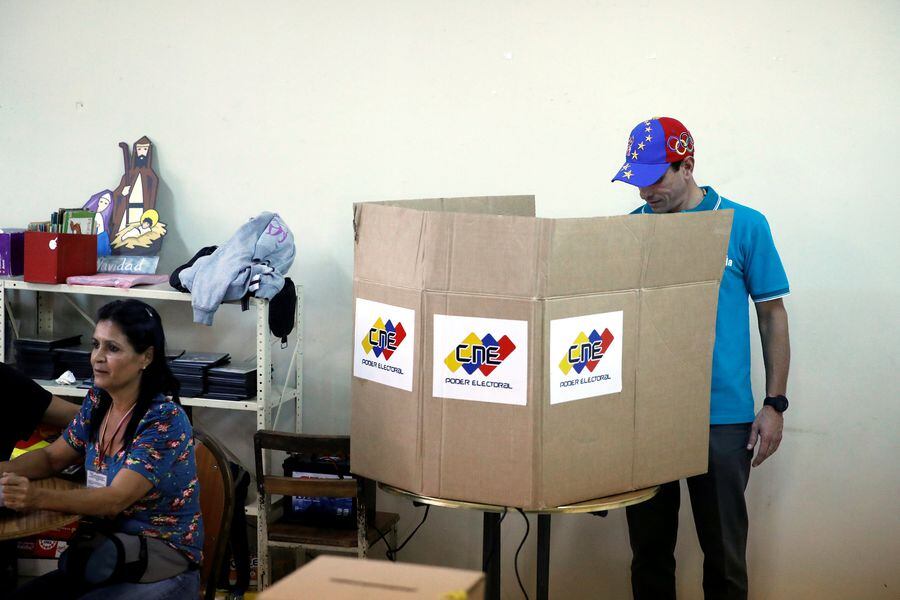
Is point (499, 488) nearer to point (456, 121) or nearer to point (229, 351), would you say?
point (456, 121)

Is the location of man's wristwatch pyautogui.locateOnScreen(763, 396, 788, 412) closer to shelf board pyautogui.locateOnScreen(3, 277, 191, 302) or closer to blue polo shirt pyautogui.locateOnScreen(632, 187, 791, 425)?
blue polo shirt pyautogui.locateOnScreen(632, 187, 791, 425)

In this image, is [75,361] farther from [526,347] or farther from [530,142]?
[526,347]

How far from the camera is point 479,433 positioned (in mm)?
1669

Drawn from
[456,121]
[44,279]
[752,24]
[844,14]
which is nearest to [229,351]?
[44,279]

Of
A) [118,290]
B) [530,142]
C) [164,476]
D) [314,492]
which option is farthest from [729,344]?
[118,290]

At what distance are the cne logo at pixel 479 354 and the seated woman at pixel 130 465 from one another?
0.75 m

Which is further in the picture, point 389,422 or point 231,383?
point 231,383

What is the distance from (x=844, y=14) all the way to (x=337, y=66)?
1.71 m

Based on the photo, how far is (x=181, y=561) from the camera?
76.7 inches

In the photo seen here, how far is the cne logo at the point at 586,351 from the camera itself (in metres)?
1.65

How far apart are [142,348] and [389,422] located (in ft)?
2.25

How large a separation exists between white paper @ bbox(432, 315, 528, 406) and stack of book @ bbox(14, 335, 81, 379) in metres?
2.01

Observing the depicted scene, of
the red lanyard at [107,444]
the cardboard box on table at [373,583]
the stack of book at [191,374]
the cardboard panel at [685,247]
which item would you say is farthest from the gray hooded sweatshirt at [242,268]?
the cardboard box on table at [373,583]

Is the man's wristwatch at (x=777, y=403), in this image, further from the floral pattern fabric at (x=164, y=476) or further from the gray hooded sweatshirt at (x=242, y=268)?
the gray hooded sweatshirt at (x=242, y=268)
